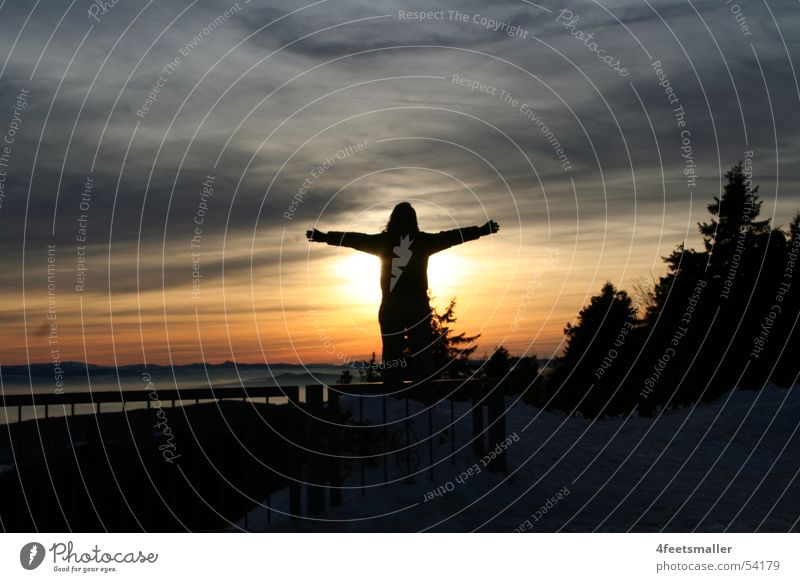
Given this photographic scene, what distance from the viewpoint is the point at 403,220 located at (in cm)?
1395

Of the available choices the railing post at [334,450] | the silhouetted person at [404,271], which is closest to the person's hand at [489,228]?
the silhouetted person at [404,271]

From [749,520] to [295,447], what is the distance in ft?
19.4

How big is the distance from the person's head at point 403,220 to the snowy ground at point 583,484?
2.42 metres

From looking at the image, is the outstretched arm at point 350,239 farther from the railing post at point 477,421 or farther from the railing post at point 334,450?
the railing post at point 334,450

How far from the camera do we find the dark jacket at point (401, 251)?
1398 centimetres

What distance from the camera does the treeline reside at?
3669cm

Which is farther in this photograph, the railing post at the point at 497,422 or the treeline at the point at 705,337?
the treeline at the point at 705,337

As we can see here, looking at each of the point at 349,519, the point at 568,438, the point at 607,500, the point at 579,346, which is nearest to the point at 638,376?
the point at 579,346

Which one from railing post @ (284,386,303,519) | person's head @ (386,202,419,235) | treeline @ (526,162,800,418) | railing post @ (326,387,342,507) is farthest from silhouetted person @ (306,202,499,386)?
treeline @ (526,162,800,418)

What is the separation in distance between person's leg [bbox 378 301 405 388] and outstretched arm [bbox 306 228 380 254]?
Result: 84 cm

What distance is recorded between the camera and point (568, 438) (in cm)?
1925

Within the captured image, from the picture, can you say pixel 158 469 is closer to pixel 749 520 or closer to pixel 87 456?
pixel 87 456

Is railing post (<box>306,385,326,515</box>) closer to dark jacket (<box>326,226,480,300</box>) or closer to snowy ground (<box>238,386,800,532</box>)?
snowy ground (<box>238,386,800,532</box>)

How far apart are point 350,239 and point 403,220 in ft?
2.67
